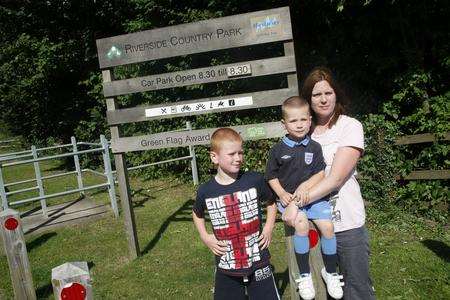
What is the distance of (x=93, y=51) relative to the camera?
15.1 meters

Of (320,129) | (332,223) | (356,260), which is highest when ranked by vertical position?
(320,129)

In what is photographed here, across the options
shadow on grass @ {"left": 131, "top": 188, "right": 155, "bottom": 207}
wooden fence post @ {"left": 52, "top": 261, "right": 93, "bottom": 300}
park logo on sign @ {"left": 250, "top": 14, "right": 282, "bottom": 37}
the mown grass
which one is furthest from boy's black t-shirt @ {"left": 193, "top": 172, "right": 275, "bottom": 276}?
shadow on grass @ {"left": 131, "top": 188, "right": 155, "bottom": 207}

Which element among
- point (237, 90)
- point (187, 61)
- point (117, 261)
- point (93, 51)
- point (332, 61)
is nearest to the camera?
point (117, 261)

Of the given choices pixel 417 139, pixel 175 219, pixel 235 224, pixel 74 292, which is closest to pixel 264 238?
pixel 235 224

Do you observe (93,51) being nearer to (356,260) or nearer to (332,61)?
(332,61)

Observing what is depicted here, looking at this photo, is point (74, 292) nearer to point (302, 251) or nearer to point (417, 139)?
point (302, 251)

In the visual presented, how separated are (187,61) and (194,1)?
1.41 meters

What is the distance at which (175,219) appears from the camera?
786 centimetres

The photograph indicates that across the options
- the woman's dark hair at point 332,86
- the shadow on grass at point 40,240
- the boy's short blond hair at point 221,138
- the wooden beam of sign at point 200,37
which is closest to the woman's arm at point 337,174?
the woman's dark hair at point 332,86

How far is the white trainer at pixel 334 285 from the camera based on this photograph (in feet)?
8.50

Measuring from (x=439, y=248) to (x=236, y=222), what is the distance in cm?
364

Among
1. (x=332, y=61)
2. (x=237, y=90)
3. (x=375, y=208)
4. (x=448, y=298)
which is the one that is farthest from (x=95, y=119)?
(x=448, y=298)

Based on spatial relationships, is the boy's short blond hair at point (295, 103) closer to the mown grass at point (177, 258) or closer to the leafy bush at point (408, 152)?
the mown grass at point (177, 258)

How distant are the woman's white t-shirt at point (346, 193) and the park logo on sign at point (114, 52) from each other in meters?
3.43
